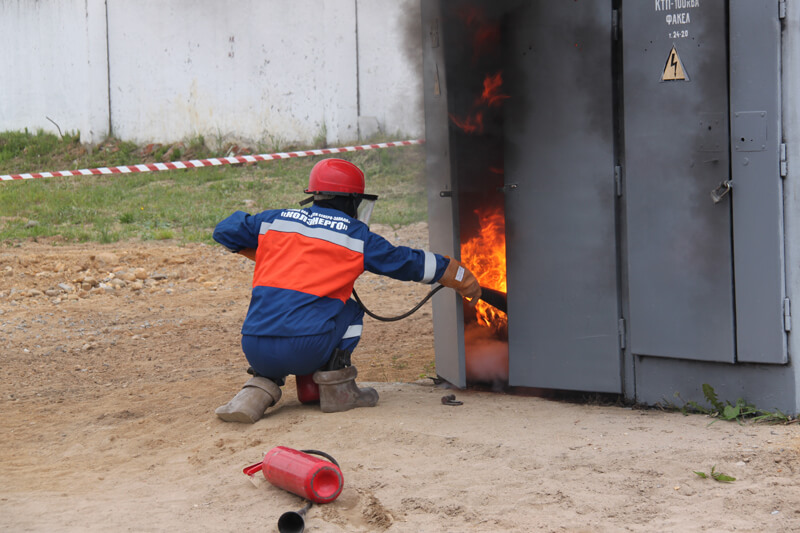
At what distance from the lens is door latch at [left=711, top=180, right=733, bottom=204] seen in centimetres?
457

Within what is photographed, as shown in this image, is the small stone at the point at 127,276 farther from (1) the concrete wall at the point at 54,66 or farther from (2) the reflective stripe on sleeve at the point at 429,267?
(1) the concrete wall at the point at 54,66

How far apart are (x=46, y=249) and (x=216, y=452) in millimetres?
7246

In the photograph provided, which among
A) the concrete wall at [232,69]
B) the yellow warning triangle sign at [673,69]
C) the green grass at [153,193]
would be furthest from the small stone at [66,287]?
the yellow warning triangle sign at [673,69]

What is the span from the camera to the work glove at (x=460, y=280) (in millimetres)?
5188

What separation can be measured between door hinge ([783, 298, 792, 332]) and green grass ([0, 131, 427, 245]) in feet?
22.2

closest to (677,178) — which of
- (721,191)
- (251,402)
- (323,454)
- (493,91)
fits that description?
(721,191)

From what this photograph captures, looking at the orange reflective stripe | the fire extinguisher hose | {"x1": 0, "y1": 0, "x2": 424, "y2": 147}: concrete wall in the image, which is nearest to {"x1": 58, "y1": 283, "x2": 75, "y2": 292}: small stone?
the orange reflective stripe

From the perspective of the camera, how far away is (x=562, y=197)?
5242mm

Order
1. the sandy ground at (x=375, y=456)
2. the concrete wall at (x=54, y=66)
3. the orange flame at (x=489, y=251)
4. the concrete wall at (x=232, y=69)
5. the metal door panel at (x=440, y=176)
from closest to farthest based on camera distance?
the sandy ground at (x=375, y=456) → the metal door panel at (x=440, y=176) → the orange flame at (x=489, y=251) → the concrete wall at (x=232, y=69) → the concrete wall at (x=54, y=66)

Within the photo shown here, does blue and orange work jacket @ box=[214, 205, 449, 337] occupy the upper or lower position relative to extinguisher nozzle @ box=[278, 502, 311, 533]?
upper

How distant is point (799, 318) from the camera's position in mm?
4523

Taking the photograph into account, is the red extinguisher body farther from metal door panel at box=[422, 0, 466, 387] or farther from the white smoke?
the white smoke

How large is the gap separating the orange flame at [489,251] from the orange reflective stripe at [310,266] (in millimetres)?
1127

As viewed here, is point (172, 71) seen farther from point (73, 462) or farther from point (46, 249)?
point (73, 462)
